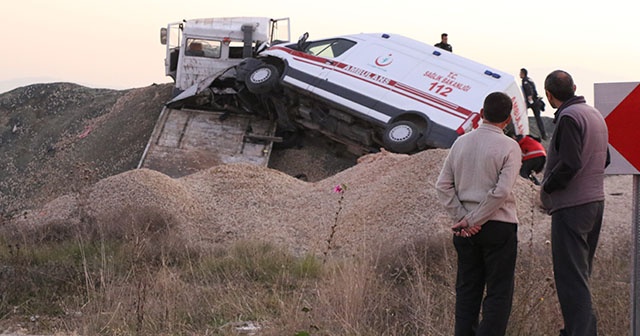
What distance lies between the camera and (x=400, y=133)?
1591 centimetres

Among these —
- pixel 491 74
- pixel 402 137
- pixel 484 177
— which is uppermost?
pixel 484 177

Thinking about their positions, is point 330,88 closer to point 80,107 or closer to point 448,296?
point 448,296

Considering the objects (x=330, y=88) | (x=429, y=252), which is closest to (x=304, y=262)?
(x=429, y=252)

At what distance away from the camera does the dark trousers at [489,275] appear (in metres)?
5.73

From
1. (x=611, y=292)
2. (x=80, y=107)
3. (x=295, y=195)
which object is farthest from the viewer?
(x=80, y=107)

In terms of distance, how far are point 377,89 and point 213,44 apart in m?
→ 5.58

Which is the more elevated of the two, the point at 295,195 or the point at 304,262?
the point at 304,262

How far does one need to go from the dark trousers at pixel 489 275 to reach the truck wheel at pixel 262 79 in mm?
11969

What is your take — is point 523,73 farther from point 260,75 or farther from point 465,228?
point 465,228

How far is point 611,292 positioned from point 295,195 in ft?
23.7

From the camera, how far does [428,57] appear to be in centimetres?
1728

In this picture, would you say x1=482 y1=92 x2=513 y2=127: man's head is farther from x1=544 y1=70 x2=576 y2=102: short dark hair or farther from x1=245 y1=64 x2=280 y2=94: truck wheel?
x1=245 y1=64 x2=280 y2=94: truck wheel

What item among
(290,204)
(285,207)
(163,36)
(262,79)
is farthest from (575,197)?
(163,36)

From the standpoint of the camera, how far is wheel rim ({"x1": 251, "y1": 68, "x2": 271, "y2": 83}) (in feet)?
58.0
